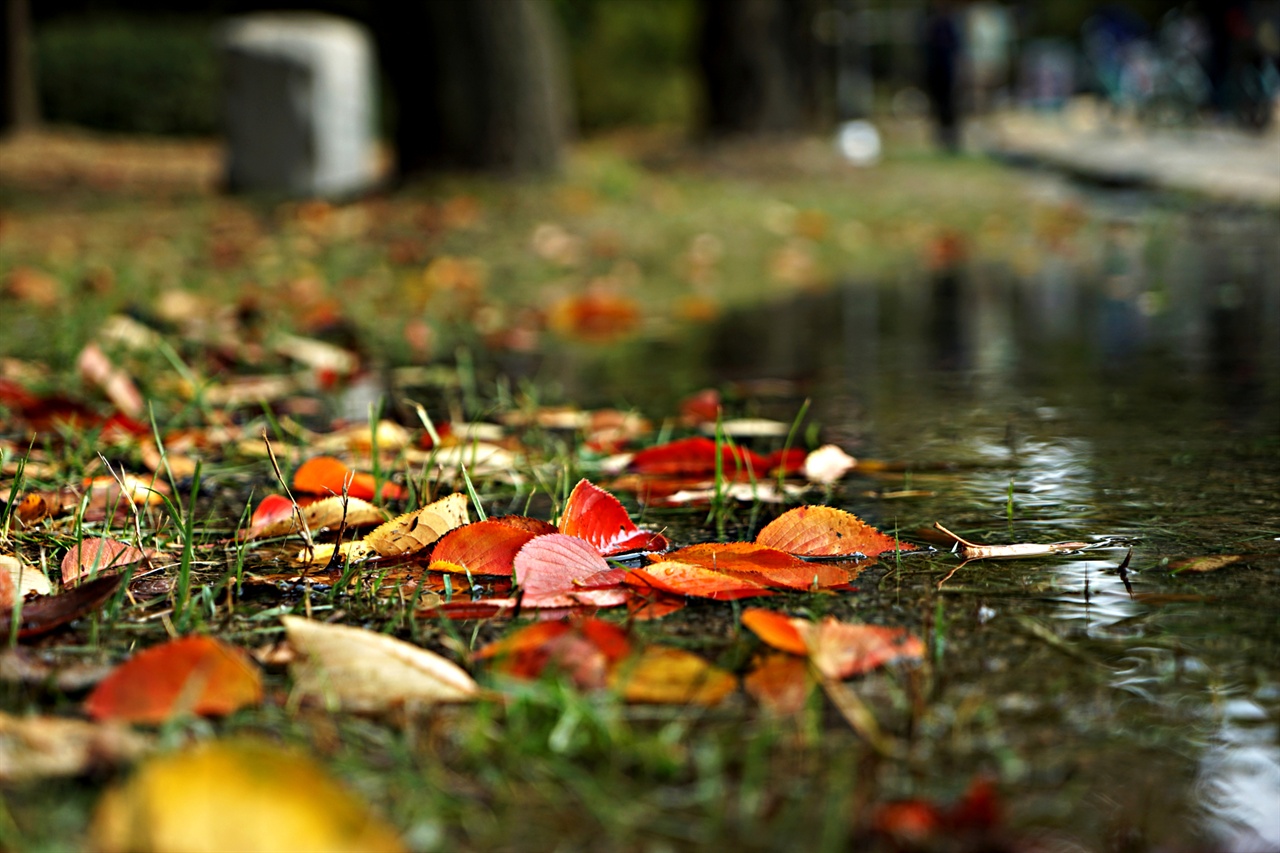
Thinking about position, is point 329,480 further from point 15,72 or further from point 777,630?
point 15,72

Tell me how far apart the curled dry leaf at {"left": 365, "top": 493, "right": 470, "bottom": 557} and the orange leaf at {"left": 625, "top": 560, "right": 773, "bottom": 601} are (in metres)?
0.30

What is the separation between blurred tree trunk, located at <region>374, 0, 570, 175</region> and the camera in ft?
27.4

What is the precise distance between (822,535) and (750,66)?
14.4m

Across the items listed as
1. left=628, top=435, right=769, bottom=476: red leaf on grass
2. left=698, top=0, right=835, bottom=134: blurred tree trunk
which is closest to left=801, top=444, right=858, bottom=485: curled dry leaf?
left=628, top=435, right=769, bottom=476: red leaf on grass

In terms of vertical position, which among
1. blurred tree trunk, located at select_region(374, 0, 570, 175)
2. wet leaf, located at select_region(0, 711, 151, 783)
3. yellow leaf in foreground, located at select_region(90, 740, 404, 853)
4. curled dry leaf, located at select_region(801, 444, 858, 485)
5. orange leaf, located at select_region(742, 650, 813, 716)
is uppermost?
blurred tree trunk, located at select_region(374, 0, 570, 175)

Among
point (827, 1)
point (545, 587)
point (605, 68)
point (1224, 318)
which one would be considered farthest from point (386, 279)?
point (827, 1)

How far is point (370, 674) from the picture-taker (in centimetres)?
129

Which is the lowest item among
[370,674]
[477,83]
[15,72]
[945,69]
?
[370,674]

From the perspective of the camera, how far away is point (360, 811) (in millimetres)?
958

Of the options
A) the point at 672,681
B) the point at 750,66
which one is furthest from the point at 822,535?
the point at 750,66

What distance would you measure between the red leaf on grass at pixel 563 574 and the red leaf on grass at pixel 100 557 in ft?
1.60

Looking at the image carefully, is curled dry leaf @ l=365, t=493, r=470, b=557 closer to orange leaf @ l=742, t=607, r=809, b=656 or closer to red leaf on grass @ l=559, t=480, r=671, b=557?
red leaf on grass @ l=559, t=480, r=671, b=557

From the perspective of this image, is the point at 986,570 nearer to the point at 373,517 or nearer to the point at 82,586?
the point at 373,517

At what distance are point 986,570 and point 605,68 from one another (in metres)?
23.2
